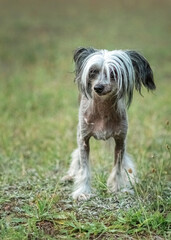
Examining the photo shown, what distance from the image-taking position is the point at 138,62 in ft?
14.3

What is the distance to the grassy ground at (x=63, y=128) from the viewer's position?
3977 mm

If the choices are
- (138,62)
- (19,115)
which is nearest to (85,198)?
(138,62)

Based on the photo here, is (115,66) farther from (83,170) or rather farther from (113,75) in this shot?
(83,170)

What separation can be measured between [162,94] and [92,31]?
18.5 ft

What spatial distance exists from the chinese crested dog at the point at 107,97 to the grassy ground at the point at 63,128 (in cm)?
18

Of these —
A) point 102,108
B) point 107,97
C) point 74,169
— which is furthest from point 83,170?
point 107,97

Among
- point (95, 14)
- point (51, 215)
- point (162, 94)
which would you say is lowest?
point (51, 215)

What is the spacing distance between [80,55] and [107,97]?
44 cm

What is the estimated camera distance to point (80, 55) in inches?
173

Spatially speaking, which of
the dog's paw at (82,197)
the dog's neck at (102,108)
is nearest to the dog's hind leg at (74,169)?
the dog's paw at (82,197)

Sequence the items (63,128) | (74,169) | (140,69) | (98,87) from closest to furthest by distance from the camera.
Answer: (98,87) → (140,69) → (74,169) → (63,128)

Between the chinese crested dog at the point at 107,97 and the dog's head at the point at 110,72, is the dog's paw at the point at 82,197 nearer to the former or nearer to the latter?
the chinese crested dog at the point at 107,97

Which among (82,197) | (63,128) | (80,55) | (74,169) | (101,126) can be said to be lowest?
(82,197)

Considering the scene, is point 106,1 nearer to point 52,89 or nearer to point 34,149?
point 52,89
